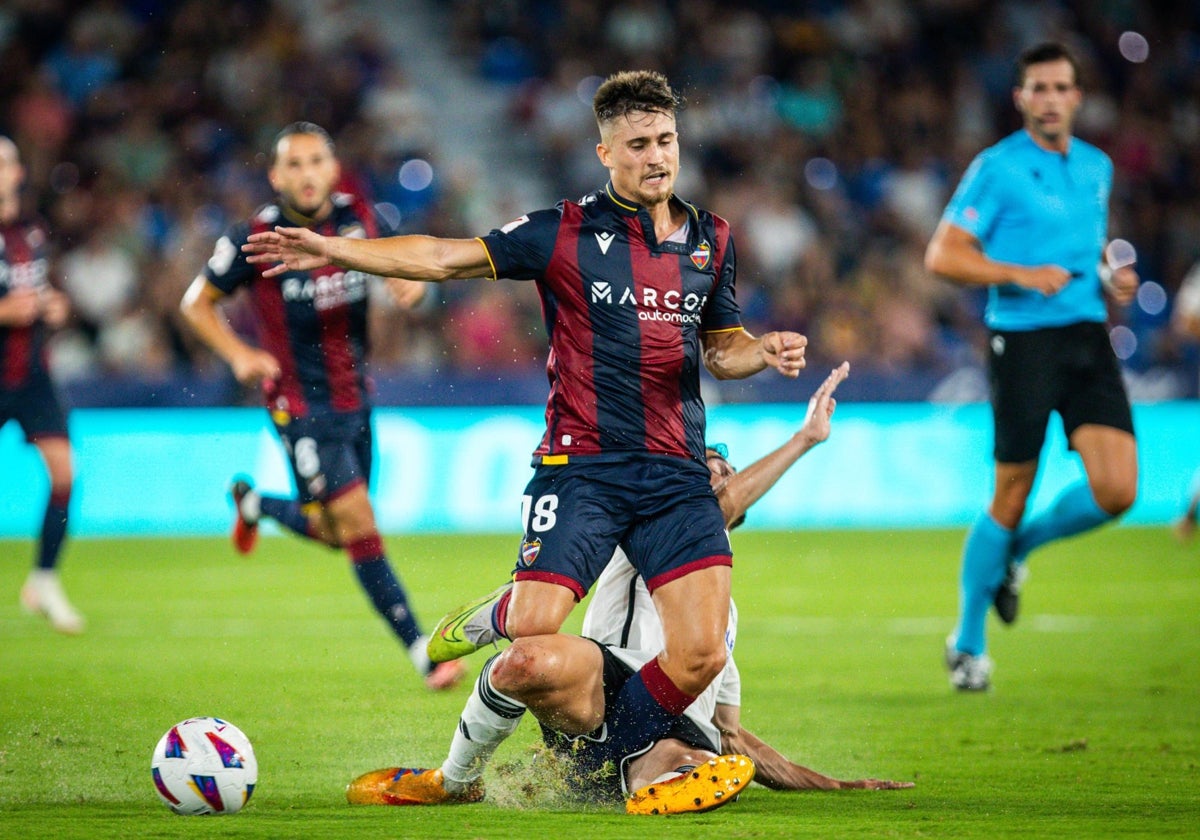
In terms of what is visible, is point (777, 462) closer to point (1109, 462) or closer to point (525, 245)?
point (525, 245)

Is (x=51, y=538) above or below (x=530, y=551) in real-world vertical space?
below

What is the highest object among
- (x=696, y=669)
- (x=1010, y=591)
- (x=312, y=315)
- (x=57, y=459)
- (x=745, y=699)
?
(x=312, y=315)

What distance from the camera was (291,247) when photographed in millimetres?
4637

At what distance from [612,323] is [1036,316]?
9.07 feet

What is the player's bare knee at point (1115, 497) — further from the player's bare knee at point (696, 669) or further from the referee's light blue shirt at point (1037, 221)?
the player's bare knee at point (696, 669)

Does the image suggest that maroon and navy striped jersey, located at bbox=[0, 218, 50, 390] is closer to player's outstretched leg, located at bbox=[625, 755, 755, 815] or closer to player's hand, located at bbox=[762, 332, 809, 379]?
player's hand, located at bbox=[762, 332, 809, 379]

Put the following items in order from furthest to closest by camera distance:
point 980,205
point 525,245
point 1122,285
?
point 980,205
point 1122,285
point 525,245

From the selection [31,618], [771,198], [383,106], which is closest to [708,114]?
[771,198]

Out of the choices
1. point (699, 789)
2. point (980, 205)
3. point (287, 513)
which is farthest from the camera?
point (287, 513)

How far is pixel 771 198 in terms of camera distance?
669 inches

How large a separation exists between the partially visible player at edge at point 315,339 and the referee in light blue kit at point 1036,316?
9.00 feet

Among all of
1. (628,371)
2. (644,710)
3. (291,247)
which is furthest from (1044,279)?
(291,247)

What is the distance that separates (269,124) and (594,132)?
3.42 metres

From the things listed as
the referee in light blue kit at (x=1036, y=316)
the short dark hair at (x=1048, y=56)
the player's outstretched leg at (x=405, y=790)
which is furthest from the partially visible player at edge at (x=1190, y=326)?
the player's outstretched leg at (x=405, y=790)
